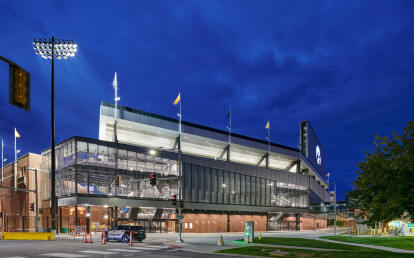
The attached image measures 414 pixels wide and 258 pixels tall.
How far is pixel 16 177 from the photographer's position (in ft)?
219

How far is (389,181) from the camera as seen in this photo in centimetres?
2166

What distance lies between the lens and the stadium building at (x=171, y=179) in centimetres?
5628

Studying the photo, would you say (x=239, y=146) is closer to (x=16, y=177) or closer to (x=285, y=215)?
(x=285, y=215)

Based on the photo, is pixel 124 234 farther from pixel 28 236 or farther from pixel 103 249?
pixel 28 236

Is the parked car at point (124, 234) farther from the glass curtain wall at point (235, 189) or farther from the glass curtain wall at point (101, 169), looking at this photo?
the glass curtain wall at point (235, 189)

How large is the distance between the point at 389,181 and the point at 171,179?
46815 mm

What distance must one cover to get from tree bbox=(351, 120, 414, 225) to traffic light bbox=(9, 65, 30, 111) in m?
18.4

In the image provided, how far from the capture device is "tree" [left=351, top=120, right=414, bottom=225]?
20.4m

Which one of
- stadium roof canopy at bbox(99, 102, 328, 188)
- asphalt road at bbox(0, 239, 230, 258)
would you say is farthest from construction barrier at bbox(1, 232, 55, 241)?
stadium roof canopy at bbox(99, 102, 328, 188)

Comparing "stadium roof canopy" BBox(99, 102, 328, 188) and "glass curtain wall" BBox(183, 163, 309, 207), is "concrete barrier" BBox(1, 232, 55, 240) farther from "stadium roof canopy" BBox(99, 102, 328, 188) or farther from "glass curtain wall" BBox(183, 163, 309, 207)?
"glass curtain wall" BBox(183, 163, 309, 207)

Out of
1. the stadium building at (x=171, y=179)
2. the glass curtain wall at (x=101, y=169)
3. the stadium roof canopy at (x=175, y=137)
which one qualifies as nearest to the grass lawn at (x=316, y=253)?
the stadium building at (x=171, y=179)

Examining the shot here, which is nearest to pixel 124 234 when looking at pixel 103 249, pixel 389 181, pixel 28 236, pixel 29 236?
pixel 103 249

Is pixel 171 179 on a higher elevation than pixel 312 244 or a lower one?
higher

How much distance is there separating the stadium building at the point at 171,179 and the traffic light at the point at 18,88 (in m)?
35.0
